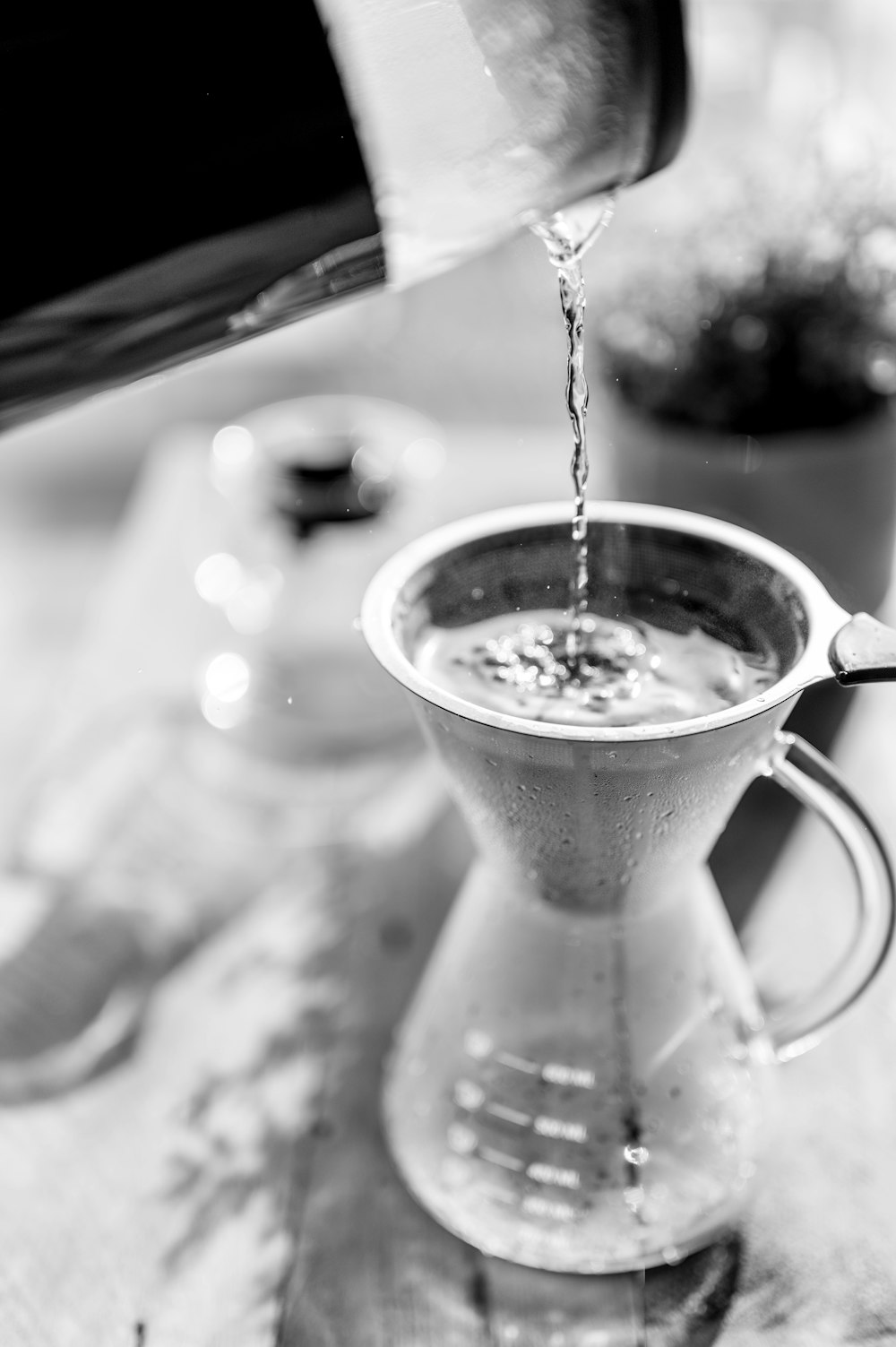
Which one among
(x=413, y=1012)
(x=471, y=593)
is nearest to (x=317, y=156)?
(x=471, y=593)

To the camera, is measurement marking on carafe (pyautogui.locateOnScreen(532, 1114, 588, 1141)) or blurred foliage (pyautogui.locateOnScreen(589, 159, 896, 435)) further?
blurred foliage (pyautogui.locateOnScreen(589, 159, 896, 435))

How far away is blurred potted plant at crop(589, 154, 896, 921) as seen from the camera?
669 millimetres

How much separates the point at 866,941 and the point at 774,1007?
4.0 inches

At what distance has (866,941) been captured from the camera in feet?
1.44

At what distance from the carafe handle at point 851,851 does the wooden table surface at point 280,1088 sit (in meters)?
0.07

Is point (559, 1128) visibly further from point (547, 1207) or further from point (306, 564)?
point (306, 564)

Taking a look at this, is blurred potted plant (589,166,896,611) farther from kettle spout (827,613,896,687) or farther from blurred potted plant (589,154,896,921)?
kettle spout (827,613,896,687)

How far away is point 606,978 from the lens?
434mm

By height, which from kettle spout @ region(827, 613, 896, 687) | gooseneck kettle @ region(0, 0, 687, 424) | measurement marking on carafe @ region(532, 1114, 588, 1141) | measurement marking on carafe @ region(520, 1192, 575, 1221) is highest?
gooseneck kettle @ region(0, 0, 687, 424)

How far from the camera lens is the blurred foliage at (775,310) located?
67 centimetres

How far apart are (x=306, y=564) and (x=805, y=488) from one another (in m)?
0.33

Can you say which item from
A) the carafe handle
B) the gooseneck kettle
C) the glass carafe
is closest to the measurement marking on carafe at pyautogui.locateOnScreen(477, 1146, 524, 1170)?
the glass carafe

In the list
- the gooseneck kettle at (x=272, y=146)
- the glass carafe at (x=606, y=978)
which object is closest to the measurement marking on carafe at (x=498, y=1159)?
the glass carafe at (x=606, y=978)

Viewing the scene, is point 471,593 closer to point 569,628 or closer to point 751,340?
point 569,628
